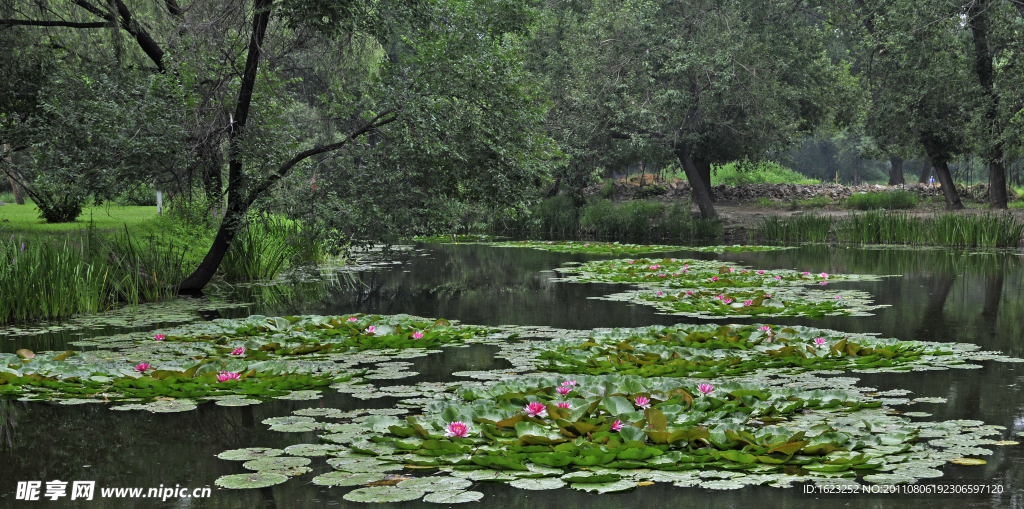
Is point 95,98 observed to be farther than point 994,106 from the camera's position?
No

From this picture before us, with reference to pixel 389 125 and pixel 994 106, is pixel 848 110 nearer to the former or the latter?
pixel 994 106

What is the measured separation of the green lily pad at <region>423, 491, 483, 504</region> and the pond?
6cm

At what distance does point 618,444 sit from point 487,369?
8.67 ft

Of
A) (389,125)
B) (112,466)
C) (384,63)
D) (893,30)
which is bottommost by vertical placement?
(112,466)

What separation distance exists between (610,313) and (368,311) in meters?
3.16

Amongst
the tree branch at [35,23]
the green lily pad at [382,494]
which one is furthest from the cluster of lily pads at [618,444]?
the tree branch at [35,23]

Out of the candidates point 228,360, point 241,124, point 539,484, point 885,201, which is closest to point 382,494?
point 539,484

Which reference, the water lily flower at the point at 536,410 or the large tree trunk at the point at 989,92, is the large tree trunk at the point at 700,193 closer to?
the large tree trunk at the point at 989,92

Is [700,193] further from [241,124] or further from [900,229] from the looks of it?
[241,124]

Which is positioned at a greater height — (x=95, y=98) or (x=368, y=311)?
(x=95, y=98)

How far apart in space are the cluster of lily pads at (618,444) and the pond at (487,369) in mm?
81

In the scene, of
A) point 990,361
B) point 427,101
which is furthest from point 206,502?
point 427,101

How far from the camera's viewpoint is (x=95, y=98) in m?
11.3

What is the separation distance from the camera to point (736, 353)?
23.5 feet
